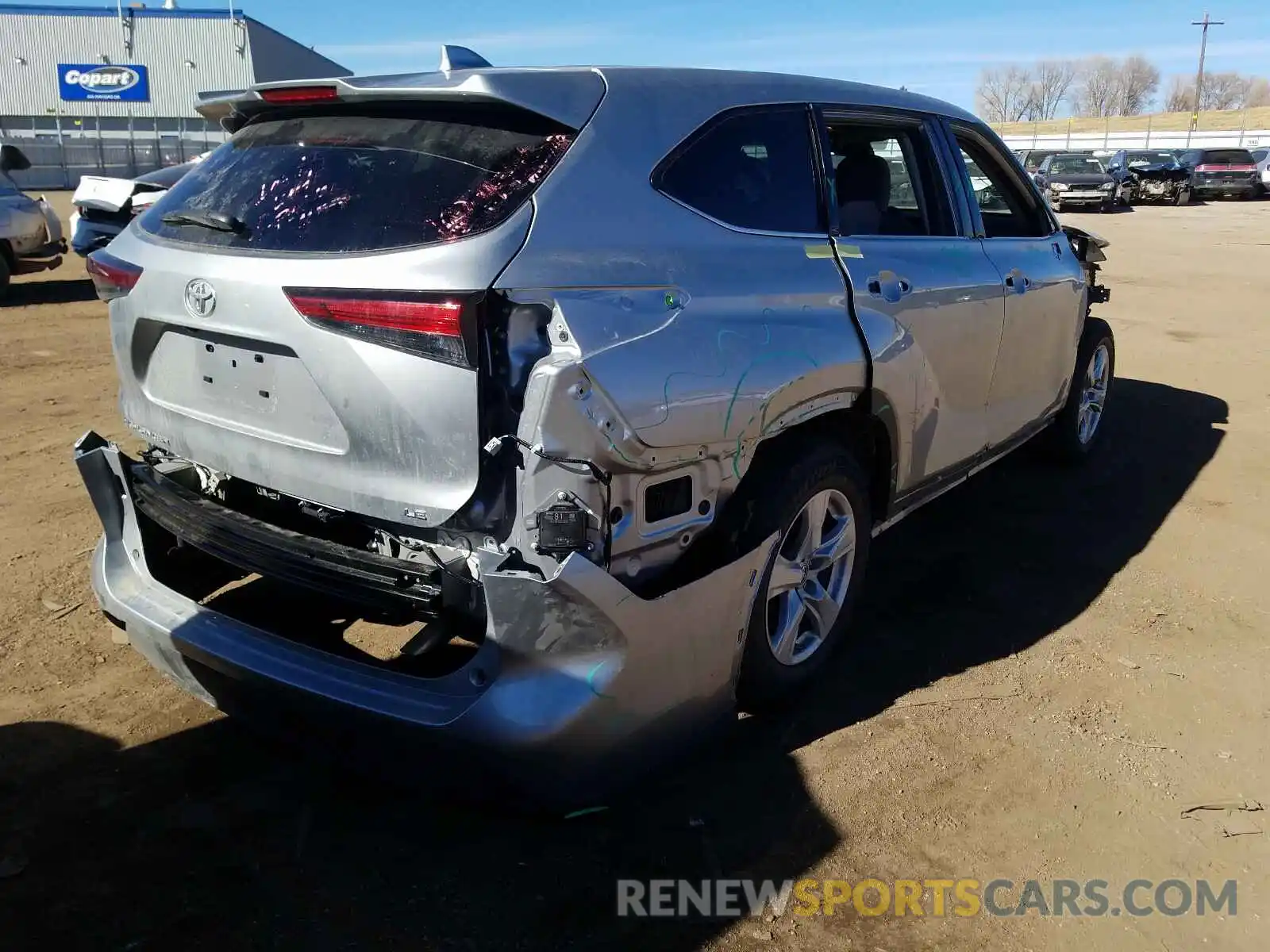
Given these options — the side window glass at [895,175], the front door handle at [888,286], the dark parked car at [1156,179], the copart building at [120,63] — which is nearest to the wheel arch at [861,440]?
the front door handle at [888,286]

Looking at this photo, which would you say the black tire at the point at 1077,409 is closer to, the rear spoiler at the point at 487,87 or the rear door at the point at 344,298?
the rear spoiler at the point at 487,87

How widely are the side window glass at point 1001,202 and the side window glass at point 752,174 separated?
1.55m

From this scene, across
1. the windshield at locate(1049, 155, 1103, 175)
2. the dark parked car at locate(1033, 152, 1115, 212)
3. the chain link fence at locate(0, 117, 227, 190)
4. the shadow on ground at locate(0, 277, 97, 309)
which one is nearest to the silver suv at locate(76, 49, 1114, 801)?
the shadow on ground at locate(0, 277, 97, 309)

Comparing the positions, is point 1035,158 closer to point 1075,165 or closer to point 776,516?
point 1075,165

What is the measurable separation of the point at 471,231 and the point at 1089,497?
4295mm

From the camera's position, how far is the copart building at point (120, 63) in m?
49.9

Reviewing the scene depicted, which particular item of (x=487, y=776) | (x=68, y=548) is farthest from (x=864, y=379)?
(x=68, y=548)

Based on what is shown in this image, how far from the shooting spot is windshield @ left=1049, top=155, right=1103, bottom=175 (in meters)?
29.7

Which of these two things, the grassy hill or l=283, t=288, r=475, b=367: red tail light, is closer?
l=283, t=288, r=475, b=367: red tail light

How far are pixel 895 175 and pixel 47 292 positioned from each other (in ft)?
39.8

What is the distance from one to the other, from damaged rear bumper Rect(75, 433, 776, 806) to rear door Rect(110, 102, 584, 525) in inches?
15.4

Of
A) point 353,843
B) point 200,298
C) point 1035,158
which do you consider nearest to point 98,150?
point 1035,158

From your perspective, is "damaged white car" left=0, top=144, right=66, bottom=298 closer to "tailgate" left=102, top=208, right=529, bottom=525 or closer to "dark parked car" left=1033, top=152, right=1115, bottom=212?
"tailgate" left=102, top=208, right=529, bottom=525

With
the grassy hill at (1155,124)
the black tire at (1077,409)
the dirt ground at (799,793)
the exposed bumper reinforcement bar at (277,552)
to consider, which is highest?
the grassy hill at (1155,124)
